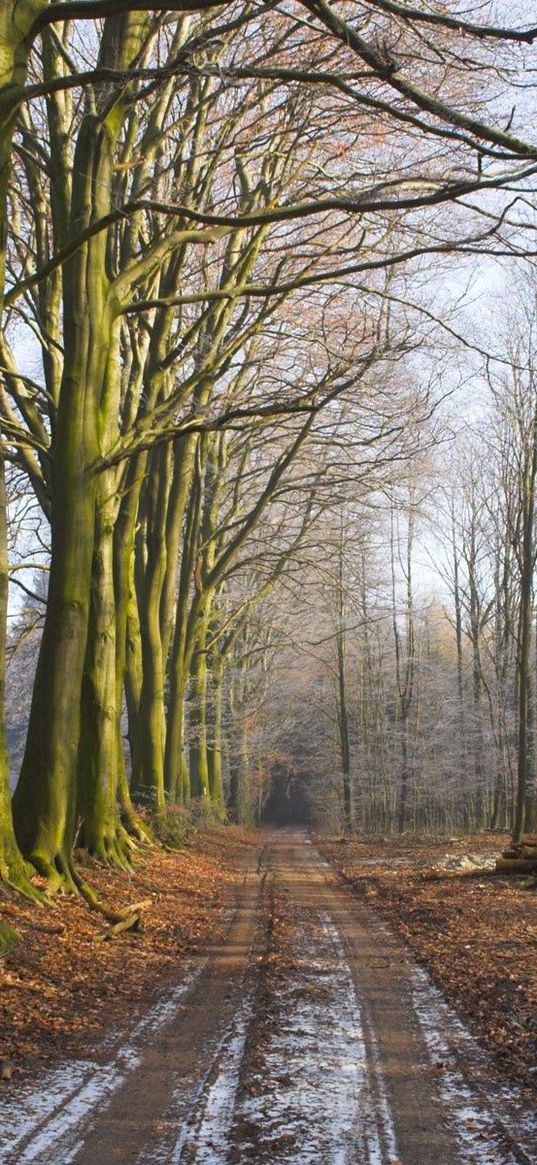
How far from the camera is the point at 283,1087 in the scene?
16.1 ft

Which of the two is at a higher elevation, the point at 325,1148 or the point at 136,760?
the point at 136,760

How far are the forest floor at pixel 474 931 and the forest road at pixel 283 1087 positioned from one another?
20 centimetres

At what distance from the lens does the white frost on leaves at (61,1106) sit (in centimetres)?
401

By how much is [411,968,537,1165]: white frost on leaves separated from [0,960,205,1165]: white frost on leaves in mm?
1576

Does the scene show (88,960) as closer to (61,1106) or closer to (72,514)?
(61,1106)

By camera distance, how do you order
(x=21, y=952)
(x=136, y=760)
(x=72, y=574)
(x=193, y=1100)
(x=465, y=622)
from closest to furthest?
1. (x=193, y=1100)
2. (x=21, y=952)
3. (x=72, y=574)
4. (x=136, y=760)
5. (x=465, y=622)

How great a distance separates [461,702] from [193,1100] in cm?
3817

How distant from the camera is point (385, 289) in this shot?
14.4 m

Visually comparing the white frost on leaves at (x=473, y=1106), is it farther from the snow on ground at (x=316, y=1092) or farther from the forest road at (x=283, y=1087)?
the snow on ground at (x=316, y=1092)

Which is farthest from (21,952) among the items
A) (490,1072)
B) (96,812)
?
(96,812)

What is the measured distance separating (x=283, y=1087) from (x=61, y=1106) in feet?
3.44

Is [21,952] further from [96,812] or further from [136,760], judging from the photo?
[136,760]

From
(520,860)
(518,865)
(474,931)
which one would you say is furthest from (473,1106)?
(520,860)

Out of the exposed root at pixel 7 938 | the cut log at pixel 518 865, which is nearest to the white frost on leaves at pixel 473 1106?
the exposed root at pixel 7 938
